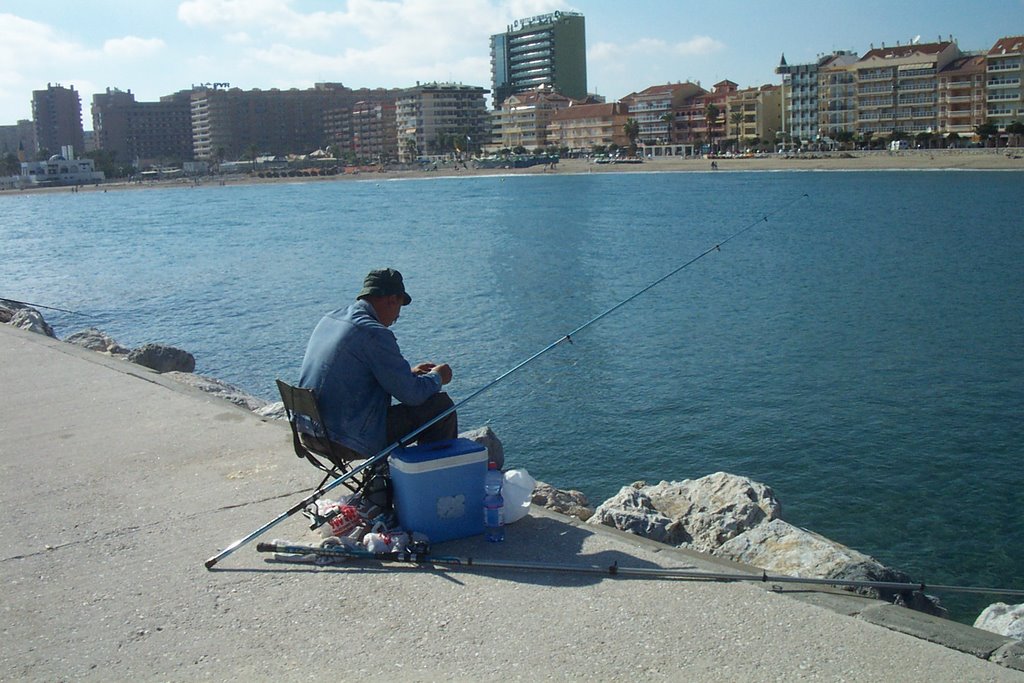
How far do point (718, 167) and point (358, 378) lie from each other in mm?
108287

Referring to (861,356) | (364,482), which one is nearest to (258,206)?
(861,356)

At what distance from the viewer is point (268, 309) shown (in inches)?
940

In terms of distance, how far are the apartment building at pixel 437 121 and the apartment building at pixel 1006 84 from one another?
80987 mm

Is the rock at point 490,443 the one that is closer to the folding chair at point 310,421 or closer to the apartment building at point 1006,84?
the folding chair at point 310,421

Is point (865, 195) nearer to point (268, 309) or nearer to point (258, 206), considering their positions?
point (258, 206)

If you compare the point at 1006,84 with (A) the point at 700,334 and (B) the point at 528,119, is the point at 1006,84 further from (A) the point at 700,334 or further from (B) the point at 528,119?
(A) the point at 700,334

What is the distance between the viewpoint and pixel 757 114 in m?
124

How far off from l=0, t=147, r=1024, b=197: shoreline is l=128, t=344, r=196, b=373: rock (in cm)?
8326

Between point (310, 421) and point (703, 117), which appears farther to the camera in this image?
point (703, 117)

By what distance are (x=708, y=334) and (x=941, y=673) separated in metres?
16.4

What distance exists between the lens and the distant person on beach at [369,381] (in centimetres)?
473

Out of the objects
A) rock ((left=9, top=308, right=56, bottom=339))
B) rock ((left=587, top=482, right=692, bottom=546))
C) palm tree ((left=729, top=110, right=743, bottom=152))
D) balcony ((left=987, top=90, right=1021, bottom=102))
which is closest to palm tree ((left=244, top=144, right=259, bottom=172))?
palm tree ((left=729, top=110, right=743, bottom=152))

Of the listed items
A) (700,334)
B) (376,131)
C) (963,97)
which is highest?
(376,131)

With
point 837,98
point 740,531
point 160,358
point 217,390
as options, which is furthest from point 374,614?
point 837,98
